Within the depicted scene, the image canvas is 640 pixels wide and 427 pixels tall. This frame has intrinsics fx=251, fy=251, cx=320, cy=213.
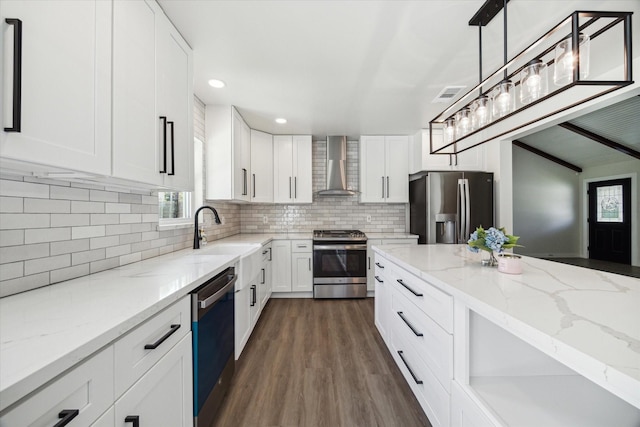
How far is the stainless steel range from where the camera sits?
364cm

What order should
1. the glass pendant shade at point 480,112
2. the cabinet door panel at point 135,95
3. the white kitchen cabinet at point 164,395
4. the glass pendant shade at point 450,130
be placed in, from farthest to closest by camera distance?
the glass pendant shade at point 450,130
the glass pendant shade at point 480,112
the cabinet door panel at point 135,95
the white kitchen cabinet at point 164,395

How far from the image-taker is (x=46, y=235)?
111 cm

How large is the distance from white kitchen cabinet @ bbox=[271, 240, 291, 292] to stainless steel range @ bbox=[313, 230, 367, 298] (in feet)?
1.27

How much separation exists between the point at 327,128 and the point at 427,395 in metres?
3.27

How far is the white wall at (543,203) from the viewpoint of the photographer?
655cm

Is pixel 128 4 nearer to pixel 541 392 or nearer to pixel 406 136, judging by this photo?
pixel 541 392

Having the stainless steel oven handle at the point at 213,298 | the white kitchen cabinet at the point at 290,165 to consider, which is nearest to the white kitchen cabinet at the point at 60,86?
the stainless steel oven handle at the point at 213,298

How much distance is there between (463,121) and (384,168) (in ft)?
7.54

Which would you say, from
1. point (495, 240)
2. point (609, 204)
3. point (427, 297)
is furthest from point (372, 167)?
point (609, 204)

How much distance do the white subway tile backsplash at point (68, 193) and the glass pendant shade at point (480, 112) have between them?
2303 millimetres

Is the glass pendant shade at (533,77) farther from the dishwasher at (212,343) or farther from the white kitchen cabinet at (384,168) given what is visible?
the white kitchen cabinet at (384,168)

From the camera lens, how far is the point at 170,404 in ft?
3.38

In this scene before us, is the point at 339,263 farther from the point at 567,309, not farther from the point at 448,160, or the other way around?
the point at 567,309

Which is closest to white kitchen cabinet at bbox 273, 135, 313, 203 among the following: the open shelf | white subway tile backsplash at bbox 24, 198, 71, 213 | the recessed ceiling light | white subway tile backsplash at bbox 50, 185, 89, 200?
the recessed ceiling light
